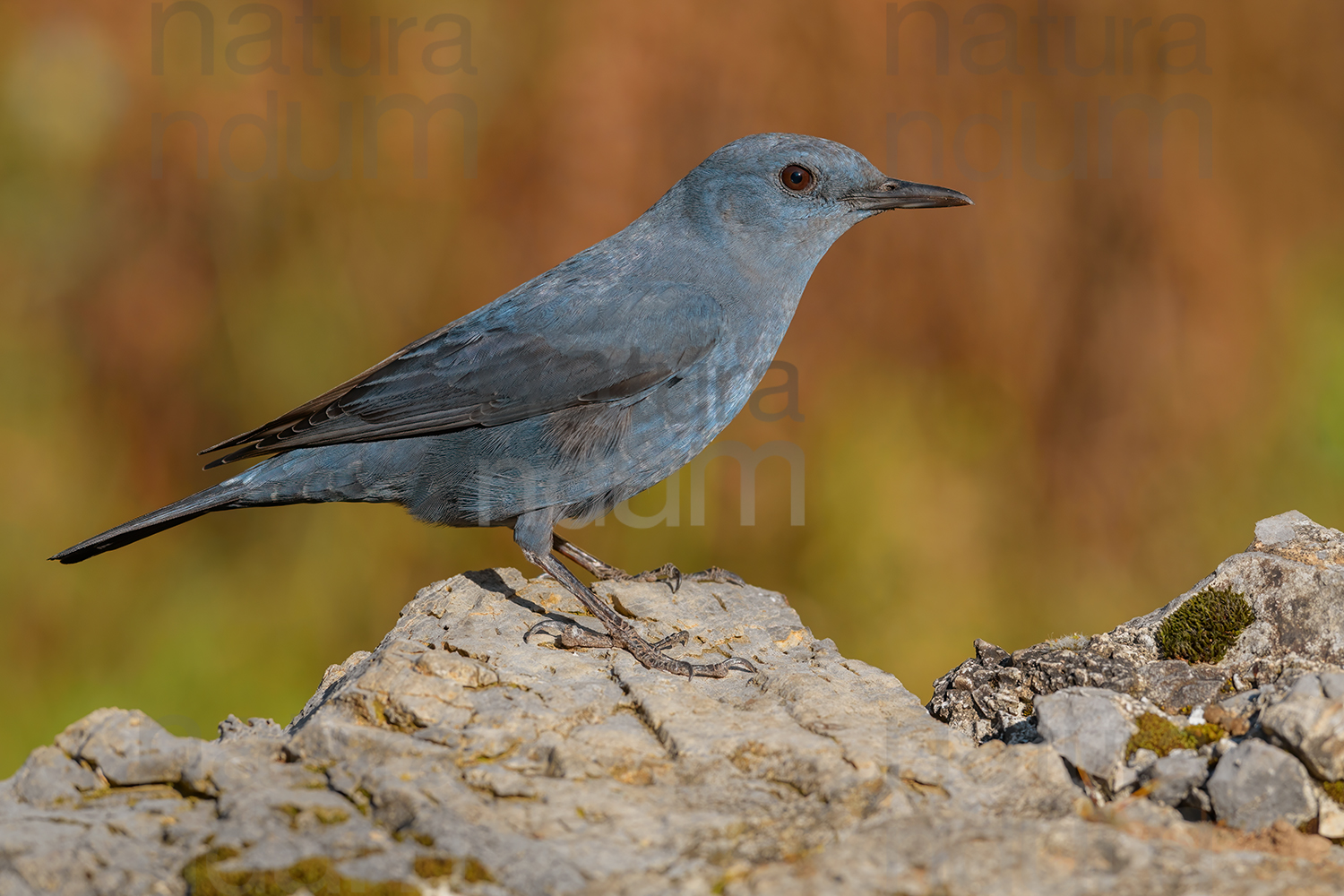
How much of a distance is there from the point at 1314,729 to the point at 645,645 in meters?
2.15

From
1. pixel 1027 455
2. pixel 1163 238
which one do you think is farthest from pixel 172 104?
pixel 1163 238

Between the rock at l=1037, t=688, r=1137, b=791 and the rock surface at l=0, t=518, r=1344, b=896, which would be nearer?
the rock surface at l=0, t=518, r=1344, b=896

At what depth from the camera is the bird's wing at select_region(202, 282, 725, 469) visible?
457 centimetres

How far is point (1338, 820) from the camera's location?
2672 mm

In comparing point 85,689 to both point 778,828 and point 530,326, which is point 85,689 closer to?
point 530,326

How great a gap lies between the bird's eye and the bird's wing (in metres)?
0.66

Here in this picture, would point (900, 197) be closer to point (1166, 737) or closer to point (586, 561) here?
point (586, 561)

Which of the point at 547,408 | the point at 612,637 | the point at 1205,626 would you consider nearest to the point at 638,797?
the point at 612,637

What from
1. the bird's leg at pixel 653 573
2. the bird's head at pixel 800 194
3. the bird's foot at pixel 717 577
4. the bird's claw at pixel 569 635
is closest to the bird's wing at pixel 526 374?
the bird's head at pixel 800 194

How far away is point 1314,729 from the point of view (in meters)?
2.71

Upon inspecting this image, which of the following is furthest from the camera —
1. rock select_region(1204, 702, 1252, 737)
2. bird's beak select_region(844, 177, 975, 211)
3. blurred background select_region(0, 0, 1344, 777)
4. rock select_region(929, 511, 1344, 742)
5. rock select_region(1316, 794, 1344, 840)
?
blurred background select_region(0, 0, 1344, 777)

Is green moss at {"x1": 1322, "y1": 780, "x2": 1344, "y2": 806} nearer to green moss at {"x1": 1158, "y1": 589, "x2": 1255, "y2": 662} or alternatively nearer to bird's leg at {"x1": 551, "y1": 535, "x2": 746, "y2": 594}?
green moss at {"x1": 1158, "y1": 589, "x2": 1255, "y2": 662}

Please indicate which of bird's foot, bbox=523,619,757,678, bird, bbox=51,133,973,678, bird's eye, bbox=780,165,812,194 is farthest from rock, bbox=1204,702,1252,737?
bird's eye, bbox=780,165,812,194

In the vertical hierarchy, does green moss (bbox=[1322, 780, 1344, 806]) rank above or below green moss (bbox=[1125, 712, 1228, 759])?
below
